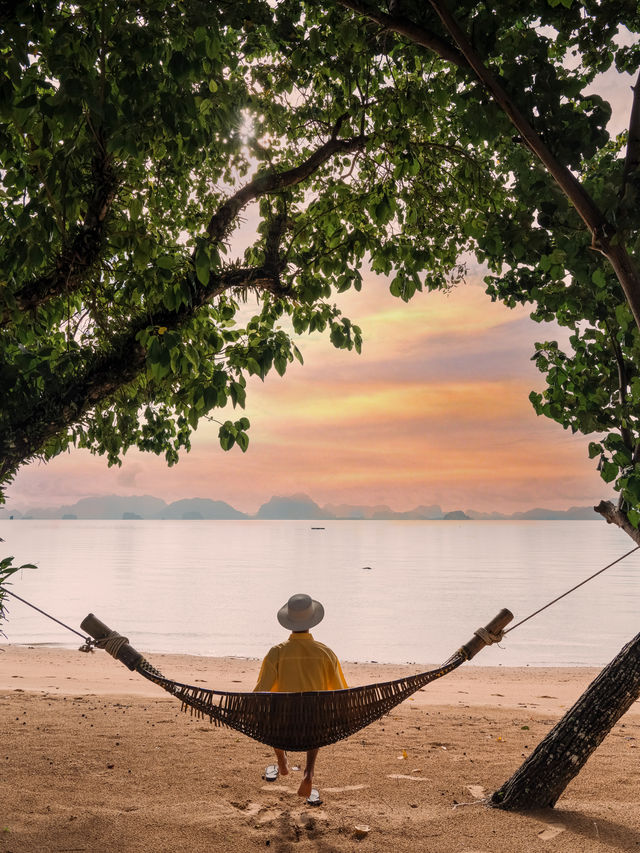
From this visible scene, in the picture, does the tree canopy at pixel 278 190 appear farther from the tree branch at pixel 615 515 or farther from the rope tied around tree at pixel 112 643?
the rope tied around tree at pixel 112 643

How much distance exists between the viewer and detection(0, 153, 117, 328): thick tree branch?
3764mm

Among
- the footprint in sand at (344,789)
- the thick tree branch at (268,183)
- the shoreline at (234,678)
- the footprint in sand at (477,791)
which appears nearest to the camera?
the footprint in sand at (477,791)

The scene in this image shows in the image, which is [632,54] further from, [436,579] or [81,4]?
[436,579]

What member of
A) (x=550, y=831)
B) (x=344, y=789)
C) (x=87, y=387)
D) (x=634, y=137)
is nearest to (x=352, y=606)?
(x=344, y=789)

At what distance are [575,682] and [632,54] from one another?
11001 millimetres

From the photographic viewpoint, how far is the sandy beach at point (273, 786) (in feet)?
12.2

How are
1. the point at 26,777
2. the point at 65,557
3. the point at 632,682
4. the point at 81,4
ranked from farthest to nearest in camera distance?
1. the point at 65,557
2. the point at 26,777
3. the point at 632,682
4. the point at 81,4

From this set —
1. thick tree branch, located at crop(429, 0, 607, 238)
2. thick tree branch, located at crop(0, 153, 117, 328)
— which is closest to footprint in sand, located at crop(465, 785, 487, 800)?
thick tree branch, located at crop(429, 0, 607, 238)

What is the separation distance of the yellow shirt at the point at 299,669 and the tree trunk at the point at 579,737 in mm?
1254

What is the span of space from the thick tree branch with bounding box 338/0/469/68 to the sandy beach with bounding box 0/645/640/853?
150 inches

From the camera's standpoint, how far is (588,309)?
11.6 feet

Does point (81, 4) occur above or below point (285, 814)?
above

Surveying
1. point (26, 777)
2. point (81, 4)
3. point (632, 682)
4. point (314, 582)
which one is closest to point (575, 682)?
point (632, 682)

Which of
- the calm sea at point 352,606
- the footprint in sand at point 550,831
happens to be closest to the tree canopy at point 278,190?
the footprint in sand at point 550,831
